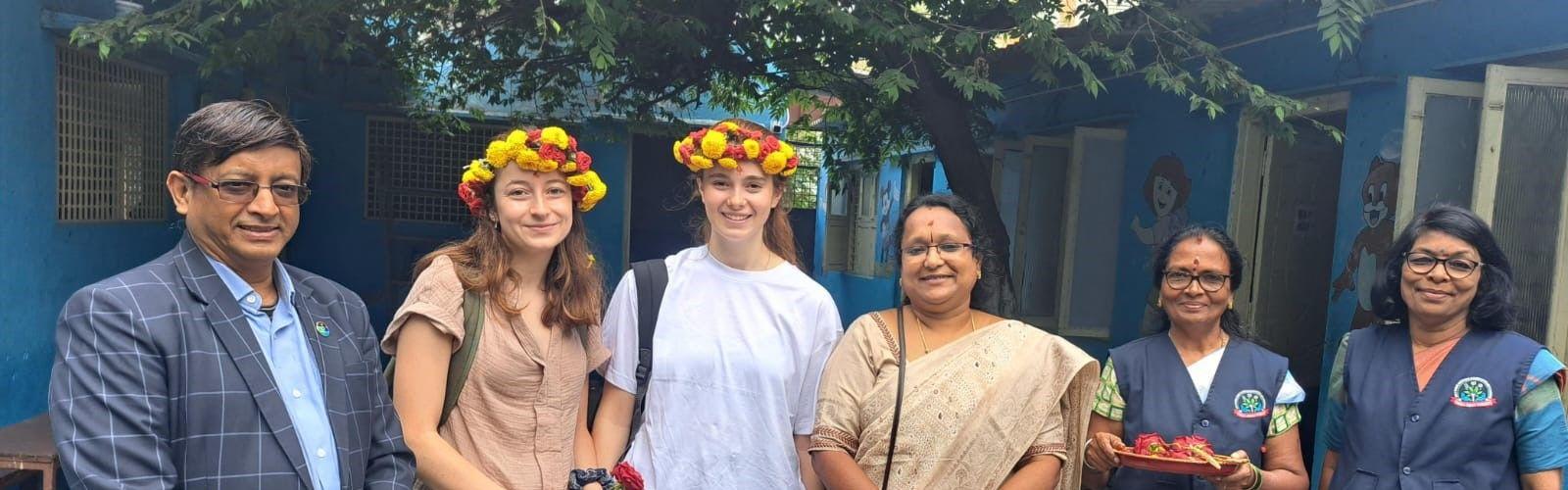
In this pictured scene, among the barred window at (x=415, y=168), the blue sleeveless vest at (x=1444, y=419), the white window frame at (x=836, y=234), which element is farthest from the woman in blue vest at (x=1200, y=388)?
the white window frame at (x=836, y=234)

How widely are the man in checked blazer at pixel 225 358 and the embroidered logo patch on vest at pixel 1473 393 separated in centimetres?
250

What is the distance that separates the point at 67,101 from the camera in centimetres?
489

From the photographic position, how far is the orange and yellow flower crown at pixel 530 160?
7.80 ft

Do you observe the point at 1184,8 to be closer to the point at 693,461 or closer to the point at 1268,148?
the point at 1268,148

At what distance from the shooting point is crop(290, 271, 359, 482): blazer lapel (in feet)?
6.38

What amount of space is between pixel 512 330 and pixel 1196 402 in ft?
5.72

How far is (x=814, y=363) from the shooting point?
2.60 m

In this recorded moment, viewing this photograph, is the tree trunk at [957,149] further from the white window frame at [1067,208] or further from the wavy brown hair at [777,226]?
the wavy brown hair at [777,226]

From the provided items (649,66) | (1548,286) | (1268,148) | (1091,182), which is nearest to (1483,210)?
(1548,286)

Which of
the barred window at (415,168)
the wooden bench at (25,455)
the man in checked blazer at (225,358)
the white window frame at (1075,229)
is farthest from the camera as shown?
the barred window at (415,168)

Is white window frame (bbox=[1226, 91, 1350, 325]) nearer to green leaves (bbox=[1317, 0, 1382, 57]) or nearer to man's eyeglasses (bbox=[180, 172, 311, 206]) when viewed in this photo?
green leaves (bbox=[1317, 0, 1382, 57])

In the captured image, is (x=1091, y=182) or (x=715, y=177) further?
(x=1091, y=182)

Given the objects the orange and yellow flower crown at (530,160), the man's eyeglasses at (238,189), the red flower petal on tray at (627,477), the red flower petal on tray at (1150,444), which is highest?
the orange and yellow flower crown at (530,160)

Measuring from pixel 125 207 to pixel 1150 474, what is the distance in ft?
18.5
